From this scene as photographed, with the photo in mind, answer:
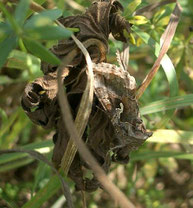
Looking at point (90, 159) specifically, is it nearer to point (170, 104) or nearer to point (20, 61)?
point (170, 104)

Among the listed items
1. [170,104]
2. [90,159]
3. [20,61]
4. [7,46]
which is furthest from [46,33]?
[20,61]

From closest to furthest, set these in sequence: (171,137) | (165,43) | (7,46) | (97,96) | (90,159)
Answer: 1. (90,159)
2. (7,46)
3. (97,96)
4. (165,43)
5. (171,137)

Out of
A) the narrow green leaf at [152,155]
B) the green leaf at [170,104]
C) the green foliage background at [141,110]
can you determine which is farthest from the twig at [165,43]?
the narrow green leaf at [152,155]

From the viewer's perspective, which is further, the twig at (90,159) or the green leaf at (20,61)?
the green leaf at (20,61)

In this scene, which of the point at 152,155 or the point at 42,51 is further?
the point at 152,155

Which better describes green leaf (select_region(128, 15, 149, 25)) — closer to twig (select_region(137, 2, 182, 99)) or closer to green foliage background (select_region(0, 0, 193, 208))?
green foliage background (select_region(0, 0, 193, 208))

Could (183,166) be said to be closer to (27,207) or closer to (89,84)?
(27,207)

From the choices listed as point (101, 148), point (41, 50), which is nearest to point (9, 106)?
point (101, 148)

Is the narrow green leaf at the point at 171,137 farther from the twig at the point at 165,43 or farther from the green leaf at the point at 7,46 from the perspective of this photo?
the green leaf at the point at 7,46
